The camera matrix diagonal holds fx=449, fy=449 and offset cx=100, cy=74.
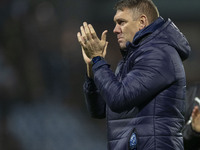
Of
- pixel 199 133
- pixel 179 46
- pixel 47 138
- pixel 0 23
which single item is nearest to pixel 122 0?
pixel 179 46

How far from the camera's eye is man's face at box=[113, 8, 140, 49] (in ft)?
8.43

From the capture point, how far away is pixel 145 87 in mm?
2238

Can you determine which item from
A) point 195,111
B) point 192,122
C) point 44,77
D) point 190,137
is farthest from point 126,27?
point 44,77

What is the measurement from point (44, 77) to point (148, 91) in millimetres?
4606

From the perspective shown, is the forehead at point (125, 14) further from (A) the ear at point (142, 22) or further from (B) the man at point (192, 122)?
(B) the man at point (192, 122)

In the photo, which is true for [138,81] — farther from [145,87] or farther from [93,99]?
[93,99]

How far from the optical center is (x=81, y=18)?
7.29 meters

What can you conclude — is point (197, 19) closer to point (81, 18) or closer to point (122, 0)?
point (81, 18)

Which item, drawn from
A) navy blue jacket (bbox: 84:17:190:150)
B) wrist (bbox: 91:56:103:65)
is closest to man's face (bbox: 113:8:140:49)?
navy blue jacket (bbox: 84:17:190:150)

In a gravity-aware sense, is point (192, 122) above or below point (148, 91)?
below

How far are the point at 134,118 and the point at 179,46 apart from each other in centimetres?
46

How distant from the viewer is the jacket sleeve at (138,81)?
7.32 ft

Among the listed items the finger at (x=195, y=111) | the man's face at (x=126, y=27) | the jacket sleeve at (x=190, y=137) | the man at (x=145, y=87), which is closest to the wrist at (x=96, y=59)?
the man at (x=145, y=87)

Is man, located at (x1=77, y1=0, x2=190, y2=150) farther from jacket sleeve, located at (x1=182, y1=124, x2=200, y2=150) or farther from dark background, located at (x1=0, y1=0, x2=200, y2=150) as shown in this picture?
dark background, located at (x1=0, y1=0, x2=200, y2=150)
